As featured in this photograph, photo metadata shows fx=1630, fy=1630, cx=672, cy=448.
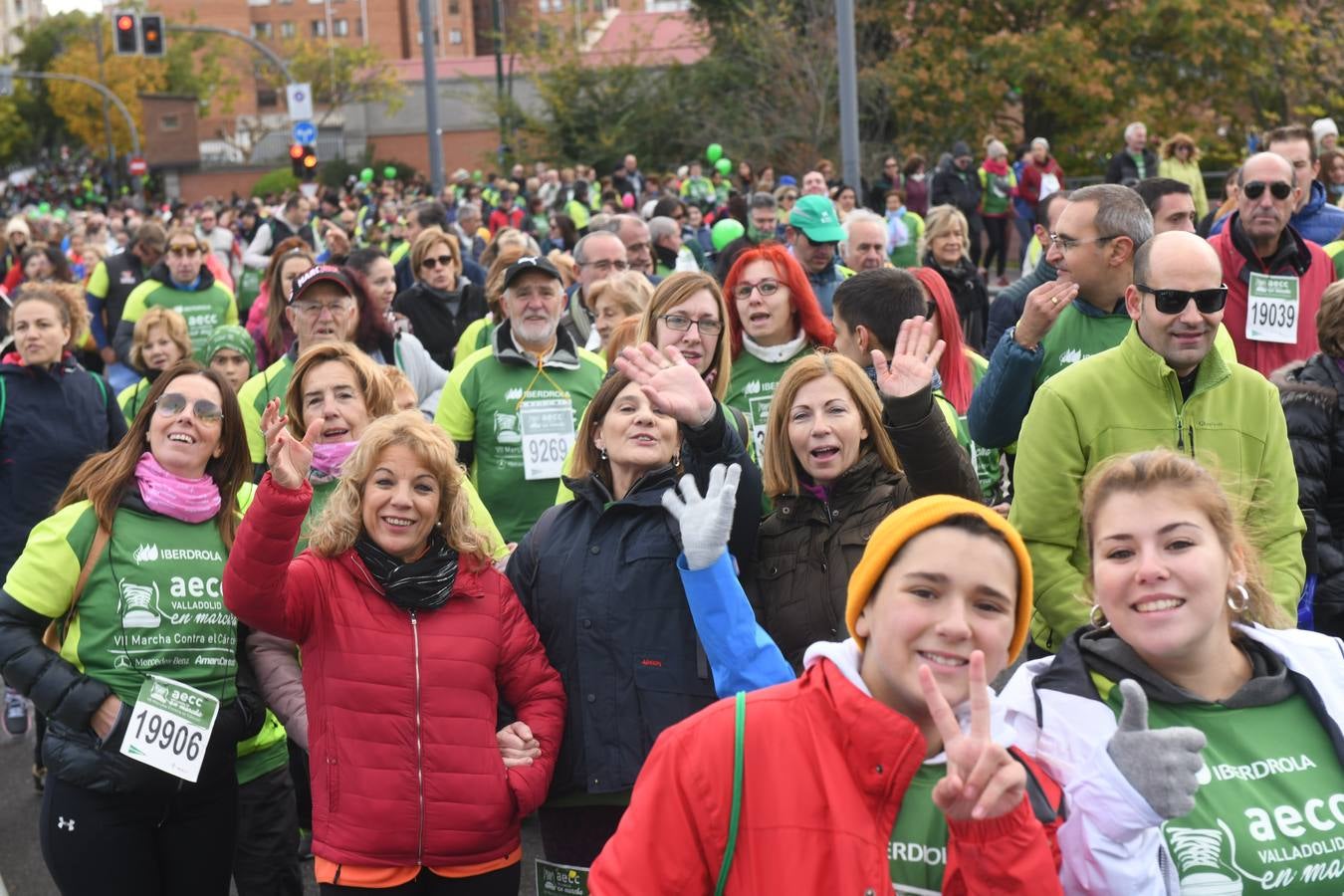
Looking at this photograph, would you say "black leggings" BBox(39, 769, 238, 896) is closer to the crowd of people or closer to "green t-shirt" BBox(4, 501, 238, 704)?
the crowd of people

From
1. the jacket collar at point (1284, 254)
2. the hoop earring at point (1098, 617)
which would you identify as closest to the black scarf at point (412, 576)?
the hoop earring at point (1098, 617)

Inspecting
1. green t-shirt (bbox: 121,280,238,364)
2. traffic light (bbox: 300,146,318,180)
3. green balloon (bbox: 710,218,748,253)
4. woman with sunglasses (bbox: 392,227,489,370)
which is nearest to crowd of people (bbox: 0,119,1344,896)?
woman with sunglasses (bbox: 392,227,489,370)

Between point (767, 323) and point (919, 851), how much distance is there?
12.0ft

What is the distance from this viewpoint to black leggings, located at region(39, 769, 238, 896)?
453 centimetres

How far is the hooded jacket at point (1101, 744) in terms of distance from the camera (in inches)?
111

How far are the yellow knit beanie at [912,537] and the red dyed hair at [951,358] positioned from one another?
332cm

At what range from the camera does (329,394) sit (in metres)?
5.39

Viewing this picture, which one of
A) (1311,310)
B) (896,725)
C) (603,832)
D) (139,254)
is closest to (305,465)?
(603,832)

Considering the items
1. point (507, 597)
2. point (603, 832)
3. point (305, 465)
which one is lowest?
point (603, 832)

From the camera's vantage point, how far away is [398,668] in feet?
13.6

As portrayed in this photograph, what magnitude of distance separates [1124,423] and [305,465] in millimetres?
2144

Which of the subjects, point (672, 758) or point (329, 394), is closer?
point (672, 758)

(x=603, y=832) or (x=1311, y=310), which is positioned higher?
(x=1311, y=310)

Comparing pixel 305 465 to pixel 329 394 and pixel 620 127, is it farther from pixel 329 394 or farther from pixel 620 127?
pixel 620 127
